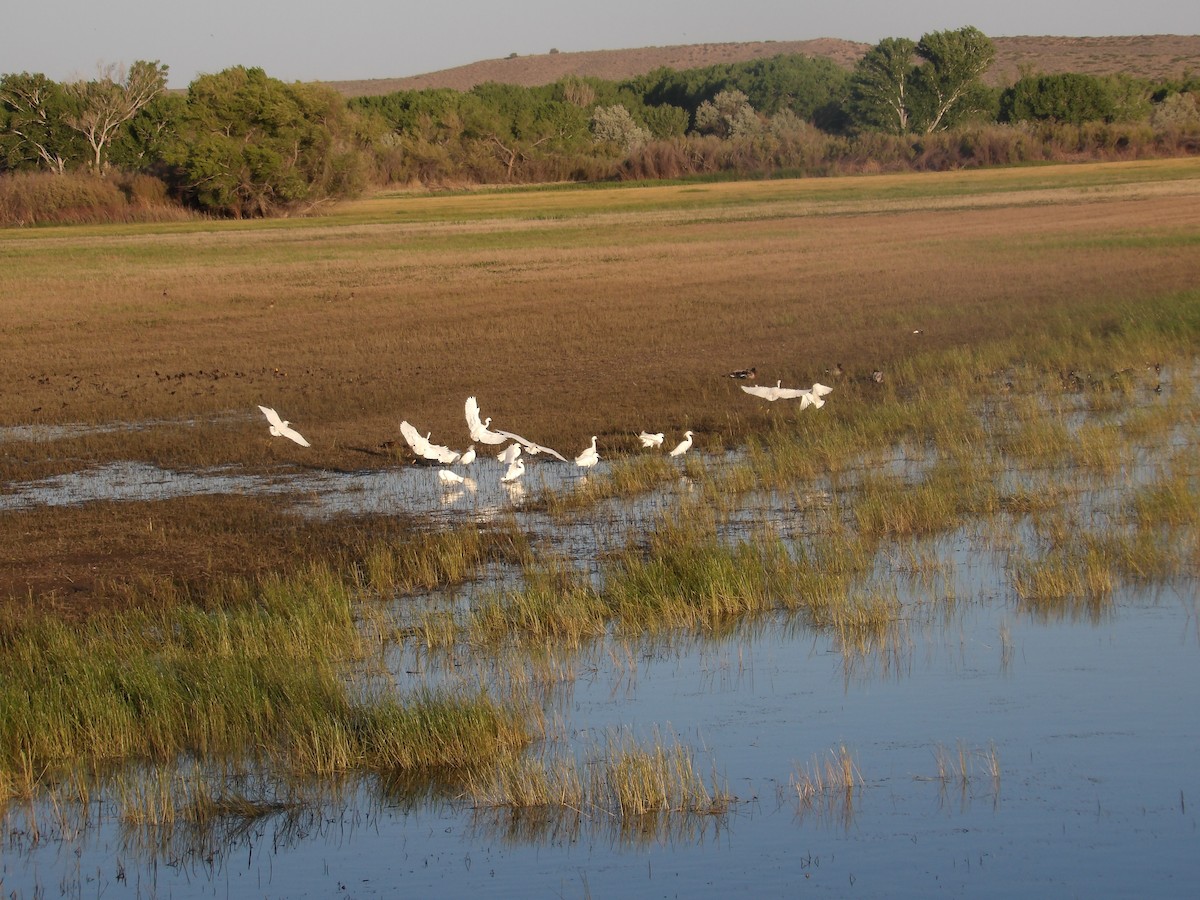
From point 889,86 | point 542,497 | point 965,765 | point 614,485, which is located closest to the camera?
point 965,765

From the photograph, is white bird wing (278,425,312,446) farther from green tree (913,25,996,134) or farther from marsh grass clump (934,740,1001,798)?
green tree (913,25,996,134)

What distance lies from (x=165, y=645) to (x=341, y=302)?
18730 millimetres

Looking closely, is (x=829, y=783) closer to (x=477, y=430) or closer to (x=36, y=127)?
(x=477, y=430)

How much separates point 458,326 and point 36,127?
54140mm

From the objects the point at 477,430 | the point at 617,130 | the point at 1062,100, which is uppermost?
the point at 1062,100

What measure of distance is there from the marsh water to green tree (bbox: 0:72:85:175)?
67.8 m

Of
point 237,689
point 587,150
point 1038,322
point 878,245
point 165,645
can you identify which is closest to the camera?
point 237,689

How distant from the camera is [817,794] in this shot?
5.87 m

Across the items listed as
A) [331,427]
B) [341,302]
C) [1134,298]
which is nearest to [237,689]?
[331,427]

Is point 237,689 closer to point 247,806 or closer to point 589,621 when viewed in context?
point 247,806

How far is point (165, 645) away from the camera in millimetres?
8000

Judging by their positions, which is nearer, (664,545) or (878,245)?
(664,545)

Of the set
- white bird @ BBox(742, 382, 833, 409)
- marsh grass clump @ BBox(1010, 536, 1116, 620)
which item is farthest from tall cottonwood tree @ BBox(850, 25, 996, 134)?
marsh grass clump @ BBox(1010, 536, 1116, 620)

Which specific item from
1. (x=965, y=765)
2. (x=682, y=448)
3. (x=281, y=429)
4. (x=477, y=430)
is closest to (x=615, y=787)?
(x=965, y=765)
